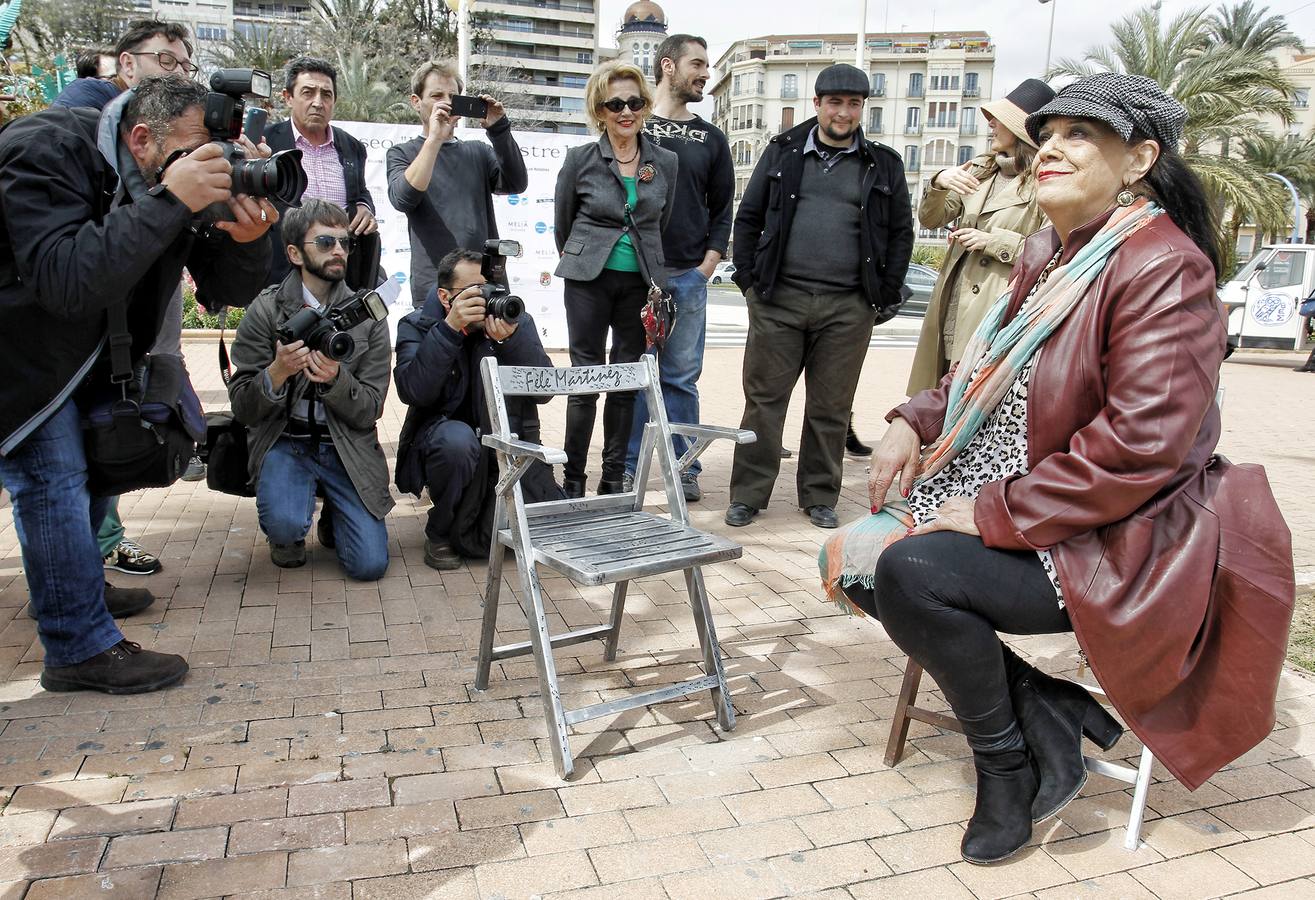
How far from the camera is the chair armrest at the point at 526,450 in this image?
8.84 ft

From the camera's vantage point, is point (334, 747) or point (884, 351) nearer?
point (334, 747)

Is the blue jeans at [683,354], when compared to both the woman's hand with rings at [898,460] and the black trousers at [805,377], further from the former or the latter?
the woman's hand with rings at [898,460]

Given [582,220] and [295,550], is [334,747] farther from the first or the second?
[582,220]

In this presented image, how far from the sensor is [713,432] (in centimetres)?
332

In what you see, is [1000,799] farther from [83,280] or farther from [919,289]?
[919,289]

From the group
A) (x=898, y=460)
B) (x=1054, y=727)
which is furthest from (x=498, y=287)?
(x=1054, y=727)

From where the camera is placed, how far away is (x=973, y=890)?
238 cm

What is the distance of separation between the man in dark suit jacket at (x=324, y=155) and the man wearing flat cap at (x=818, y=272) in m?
1.93

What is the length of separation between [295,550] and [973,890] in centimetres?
319

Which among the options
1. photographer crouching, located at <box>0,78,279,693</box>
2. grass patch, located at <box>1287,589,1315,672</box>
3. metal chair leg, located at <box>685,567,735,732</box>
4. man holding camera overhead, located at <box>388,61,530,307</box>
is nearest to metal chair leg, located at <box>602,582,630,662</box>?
metal chair leg, located at <box>685,567,735,732</box>

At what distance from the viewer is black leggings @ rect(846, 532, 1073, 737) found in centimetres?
238

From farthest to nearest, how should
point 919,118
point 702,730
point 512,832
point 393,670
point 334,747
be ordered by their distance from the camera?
point 919,118, point 393,670, point 702,730, point 334,747, point 512,832

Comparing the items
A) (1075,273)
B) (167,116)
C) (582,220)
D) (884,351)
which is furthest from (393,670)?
(884,351)

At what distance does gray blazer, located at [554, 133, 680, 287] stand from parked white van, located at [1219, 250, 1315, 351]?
1590 cm
